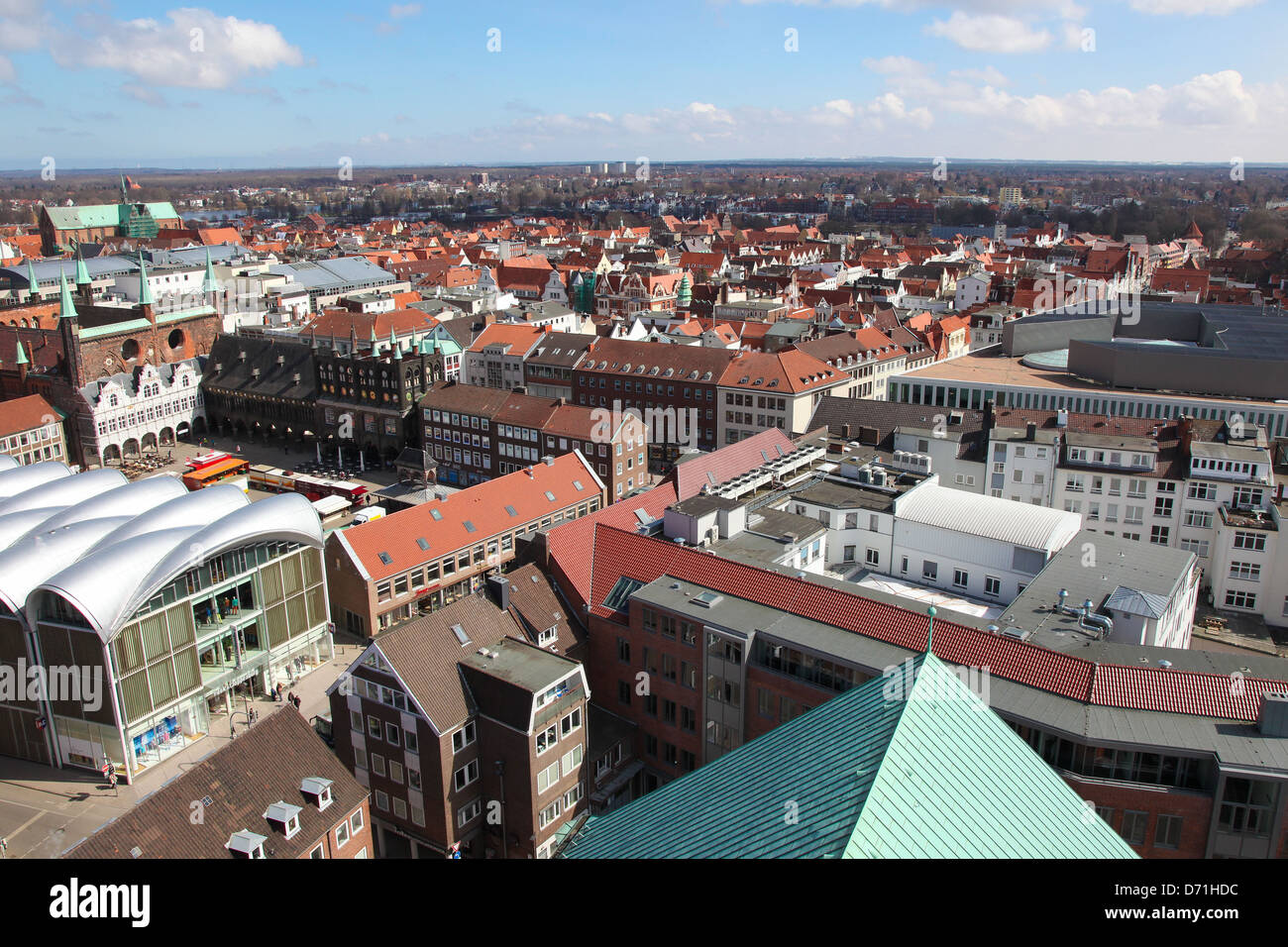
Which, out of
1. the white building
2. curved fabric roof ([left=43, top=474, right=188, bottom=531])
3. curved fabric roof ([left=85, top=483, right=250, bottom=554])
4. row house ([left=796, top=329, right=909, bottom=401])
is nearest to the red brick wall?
curved fabric roof ([left=85, top=483, right=250, bottom=554])

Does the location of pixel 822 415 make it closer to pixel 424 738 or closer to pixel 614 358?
pixel 614 358

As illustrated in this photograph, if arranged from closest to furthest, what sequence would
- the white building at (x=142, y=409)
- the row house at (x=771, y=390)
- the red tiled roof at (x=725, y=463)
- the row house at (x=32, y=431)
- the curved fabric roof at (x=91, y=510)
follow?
the curved fabric roof at (x=91, y=510), the red tiled roof at (x=725, y=463), the row house at (x=771, y=390), the row house at (x=32, y=431), the white building at (x=142, y=409)

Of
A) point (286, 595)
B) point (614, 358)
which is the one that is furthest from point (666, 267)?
point (286, 595)

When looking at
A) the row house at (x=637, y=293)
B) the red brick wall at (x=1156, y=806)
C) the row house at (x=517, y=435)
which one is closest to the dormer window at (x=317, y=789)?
the red brick wall at (x=1156, y=806)

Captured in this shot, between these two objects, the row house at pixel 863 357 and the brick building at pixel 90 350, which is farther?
the brick building at pixel 90 350

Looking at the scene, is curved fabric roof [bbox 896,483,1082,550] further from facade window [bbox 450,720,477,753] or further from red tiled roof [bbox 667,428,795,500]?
facade window [bbox 450,720,477,753]

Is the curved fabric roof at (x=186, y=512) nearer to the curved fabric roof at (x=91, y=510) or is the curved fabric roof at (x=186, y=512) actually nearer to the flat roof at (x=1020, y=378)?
the curved fabric roof at (x=91, y=510)
